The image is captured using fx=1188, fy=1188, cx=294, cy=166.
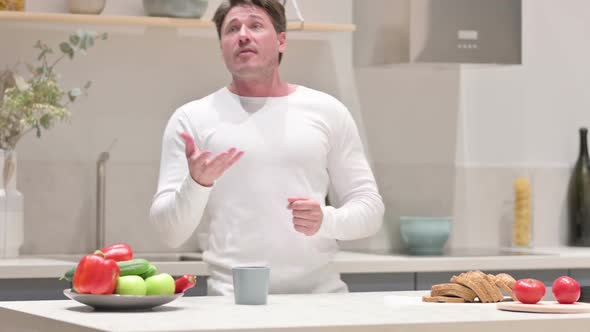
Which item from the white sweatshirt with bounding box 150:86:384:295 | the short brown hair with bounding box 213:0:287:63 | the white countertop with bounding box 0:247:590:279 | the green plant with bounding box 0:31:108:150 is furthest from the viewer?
the green plant with bounding box 0:31:108:150

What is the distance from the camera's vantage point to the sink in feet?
14.1

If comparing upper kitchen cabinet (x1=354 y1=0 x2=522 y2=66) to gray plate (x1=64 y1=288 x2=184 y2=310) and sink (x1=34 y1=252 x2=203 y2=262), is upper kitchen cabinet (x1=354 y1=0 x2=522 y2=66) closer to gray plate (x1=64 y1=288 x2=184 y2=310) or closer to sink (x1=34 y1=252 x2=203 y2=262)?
sink (x1=34 y1=252 x2=203 y2=262)

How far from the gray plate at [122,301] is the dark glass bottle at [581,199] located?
10.1 feet


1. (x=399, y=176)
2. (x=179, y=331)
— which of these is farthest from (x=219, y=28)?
(x=399, y=176)

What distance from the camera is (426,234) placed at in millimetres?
4680

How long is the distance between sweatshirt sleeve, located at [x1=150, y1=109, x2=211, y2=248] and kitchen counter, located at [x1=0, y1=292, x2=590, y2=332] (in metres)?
0.29

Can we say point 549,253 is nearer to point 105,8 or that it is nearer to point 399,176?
point 399,176

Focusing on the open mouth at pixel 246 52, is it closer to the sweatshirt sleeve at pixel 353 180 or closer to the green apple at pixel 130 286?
the sweatshirt sleeve at pixel 353 180

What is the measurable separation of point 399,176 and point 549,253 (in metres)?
0.70

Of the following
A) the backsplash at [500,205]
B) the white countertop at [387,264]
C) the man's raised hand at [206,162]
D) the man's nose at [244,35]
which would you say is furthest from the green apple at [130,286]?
the backsplash at [500,205]

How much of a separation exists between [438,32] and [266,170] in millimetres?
1712

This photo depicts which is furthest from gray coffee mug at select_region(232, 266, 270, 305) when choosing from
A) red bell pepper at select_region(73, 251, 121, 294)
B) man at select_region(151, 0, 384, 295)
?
man at select_region(151, 0, 384, 295)

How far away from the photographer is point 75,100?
4.50 metres

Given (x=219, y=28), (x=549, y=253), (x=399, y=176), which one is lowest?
(x=549, y=253)
